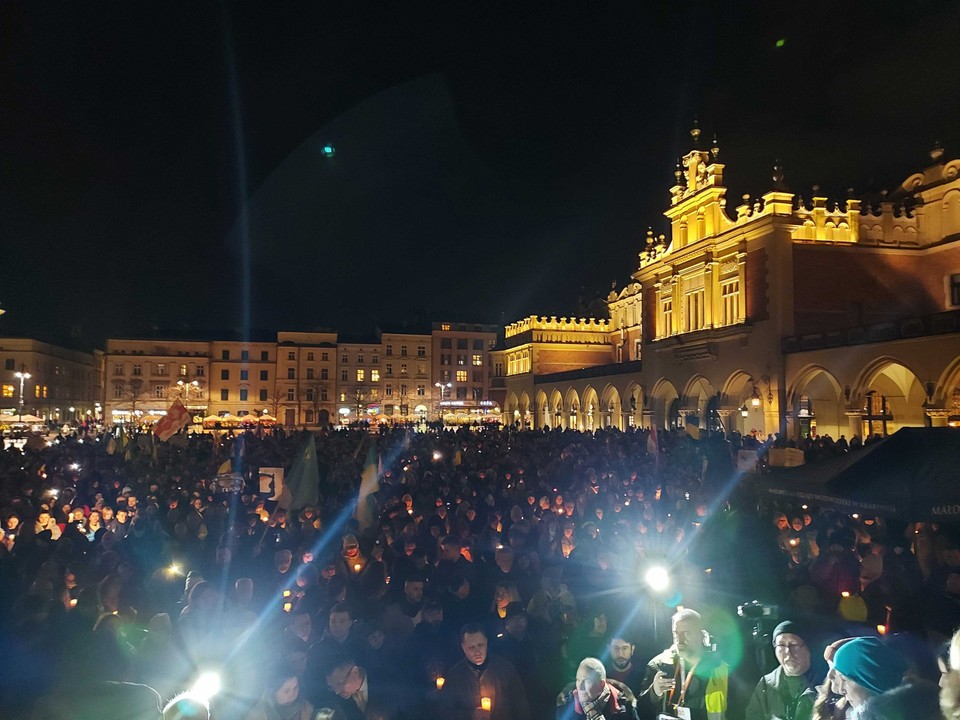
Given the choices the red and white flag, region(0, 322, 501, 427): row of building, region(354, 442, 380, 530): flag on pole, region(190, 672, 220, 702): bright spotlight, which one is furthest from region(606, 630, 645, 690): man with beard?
region(0, 322, 501, 427): row of building

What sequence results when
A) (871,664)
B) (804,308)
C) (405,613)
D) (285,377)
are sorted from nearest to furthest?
(871,664)
(405,613)
(804,308)
(285,377)

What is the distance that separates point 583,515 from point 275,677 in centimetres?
714

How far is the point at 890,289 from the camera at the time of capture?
89.9 feet

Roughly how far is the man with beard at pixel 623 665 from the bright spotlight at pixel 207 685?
2.80 meters

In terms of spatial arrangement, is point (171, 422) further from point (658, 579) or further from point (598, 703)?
point (598, 703)

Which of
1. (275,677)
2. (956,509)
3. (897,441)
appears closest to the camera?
(275,677)

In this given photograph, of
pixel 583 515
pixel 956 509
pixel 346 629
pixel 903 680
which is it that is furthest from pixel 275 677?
pixel 583 515

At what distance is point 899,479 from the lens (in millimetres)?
6312

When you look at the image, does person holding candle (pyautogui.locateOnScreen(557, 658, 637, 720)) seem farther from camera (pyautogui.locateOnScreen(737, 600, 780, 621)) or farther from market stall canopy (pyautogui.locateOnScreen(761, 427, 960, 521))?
market stall canopy (pyautogui.locateOnScreen(761, 427, 960, 521))

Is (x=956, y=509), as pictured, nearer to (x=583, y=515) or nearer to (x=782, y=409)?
(x=583, y=515)

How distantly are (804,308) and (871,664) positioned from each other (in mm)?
26447

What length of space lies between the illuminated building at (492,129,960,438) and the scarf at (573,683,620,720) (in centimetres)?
1834

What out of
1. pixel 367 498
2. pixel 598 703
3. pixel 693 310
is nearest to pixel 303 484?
pixel 367 498

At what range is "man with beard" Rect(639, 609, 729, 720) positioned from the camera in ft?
14.2
